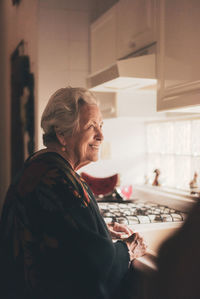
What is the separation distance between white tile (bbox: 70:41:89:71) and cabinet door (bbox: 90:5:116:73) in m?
0.06

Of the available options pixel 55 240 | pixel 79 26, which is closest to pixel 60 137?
pixel 55 240

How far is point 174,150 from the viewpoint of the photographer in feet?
8.64

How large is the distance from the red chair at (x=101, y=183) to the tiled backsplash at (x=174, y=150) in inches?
10.9

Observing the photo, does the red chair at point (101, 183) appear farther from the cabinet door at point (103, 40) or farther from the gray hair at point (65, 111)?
the gray hair at point (65, 111)

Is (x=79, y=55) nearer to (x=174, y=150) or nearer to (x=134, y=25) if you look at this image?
(x=134, y=25)

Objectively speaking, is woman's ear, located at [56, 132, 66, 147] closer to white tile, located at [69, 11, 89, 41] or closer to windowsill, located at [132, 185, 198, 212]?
windowsill, located at [132, 185, 198, 212]

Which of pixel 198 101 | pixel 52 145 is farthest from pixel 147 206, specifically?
pixel 52 145

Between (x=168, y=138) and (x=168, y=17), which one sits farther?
(x=168, y=138)

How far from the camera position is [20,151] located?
3740mm

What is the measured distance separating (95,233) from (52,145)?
1.29 ft

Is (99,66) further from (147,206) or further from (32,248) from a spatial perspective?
(32,248)

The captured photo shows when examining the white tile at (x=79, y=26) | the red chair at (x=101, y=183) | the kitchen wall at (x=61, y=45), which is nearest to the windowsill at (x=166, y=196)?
the red chair at (x=101, y=183)

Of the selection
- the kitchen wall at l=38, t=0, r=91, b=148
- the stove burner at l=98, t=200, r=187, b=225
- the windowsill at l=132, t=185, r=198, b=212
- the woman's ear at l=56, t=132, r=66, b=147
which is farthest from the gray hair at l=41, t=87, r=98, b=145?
the kitchen wall at l=38, t=0, r=91, b=148

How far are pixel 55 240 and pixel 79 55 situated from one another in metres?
1.92
